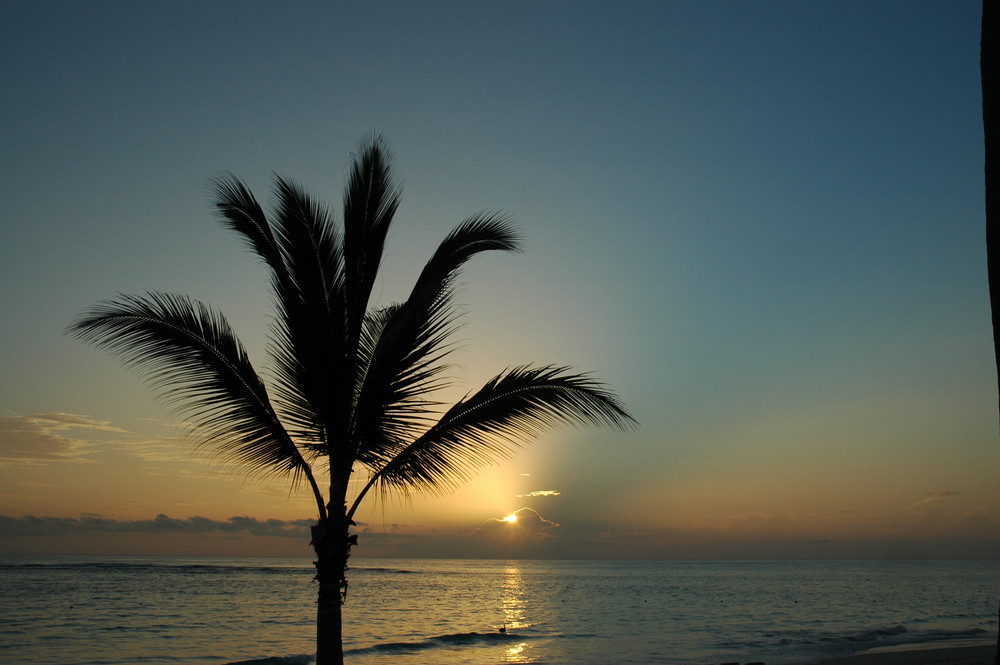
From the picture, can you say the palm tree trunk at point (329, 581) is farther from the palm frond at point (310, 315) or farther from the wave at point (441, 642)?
the wave at point (441, 642)

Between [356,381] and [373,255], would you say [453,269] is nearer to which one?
[373,255]

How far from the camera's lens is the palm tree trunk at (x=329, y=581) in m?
7.45

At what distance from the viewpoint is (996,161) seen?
575cm

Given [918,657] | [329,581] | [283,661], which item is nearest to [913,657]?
[918,657]

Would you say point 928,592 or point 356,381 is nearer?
point 356,381

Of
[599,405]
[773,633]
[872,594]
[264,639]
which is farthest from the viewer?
[872,594]

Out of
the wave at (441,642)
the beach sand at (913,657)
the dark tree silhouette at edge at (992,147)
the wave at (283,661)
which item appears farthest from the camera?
the wave at (441,642)

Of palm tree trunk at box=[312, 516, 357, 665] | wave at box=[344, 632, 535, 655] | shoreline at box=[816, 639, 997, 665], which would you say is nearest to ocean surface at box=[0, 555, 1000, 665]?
wave at box=[344, 632, 535, 655]

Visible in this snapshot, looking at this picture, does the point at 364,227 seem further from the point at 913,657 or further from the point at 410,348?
the point at 913,657

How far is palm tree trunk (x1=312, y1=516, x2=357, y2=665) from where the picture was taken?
7449 mm

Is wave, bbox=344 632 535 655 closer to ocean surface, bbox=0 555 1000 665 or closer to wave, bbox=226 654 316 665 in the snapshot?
ocean surface, bbox=0 555 1000 665

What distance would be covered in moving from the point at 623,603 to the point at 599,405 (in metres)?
39.0

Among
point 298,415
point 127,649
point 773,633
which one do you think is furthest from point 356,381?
point 773,633

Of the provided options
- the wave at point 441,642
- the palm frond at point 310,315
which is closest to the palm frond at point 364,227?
the palm frond at point 310,315
